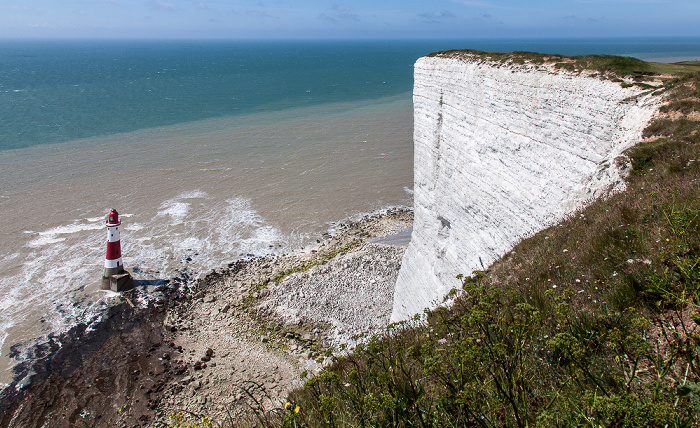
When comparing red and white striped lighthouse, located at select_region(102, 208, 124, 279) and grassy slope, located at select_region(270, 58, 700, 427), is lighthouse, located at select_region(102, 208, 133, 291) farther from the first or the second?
grassy slope, located at select_region(270, 58, 700, 427)

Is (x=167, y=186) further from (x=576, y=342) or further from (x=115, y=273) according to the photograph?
(x=576, y=342)

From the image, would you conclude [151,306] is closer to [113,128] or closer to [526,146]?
[526,146]

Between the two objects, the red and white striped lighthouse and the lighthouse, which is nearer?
the red and white striped lighthouse

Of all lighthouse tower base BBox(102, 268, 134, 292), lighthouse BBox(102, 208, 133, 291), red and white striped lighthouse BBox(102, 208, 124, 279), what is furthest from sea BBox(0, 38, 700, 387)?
red and white striped lighthouse BBox(102, 208, 124, 279)

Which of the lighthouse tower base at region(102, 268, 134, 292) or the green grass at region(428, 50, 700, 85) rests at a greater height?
the green grass at region(428, 50, 700, 85)

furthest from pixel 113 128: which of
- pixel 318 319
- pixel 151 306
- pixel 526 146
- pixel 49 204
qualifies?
pixel 526 146

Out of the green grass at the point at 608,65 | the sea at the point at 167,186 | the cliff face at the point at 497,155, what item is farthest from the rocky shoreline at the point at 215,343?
the green grass at the point at 608,65

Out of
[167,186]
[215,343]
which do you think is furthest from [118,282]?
[167,186]
